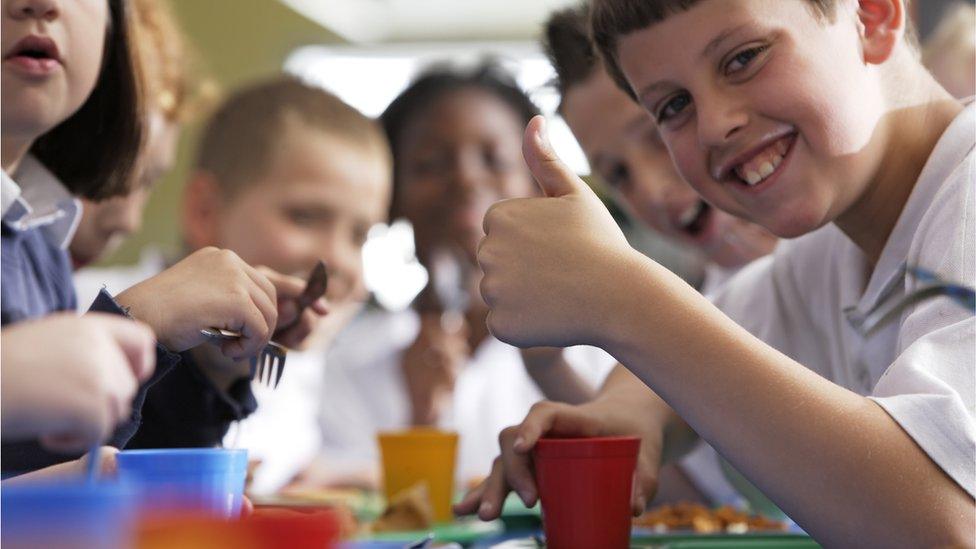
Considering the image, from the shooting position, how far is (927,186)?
36.8 inches

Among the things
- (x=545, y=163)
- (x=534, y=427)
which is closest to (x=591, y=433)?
(x=534, y=427)

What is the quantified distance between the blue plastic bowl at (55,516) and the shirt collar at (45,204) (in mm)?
834

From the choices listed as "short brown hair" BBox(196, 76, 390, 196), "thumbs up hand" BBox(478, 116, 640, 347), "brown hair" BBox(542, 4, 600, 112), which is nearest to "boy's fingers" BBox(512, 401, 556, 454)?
"thumbs up hand" BBox(478, 116, 640, 347)

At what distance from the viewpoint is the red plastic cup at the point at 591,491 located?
788 mm

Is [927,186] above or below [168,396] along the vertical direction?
above

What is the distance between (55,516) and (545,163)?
499 mm

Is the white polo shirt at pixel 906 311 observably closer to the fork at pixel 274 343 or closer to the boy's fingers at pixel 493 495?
the boy's fingers at pixel 493 495

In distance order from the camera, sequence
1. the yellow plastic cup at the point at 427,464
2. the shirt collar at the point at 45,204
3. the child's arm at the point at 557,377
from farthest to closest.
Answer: the child's arm at the point at 557,377 < the yellow plastic cup at the point at 427,464 < the shirt collar at the point at 45,204

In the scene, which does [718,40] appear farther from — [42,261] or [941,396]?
[42,261]

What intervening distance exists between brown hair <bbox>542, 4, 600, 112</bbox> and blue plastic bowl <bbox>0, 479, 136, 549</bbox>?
132 centimetres

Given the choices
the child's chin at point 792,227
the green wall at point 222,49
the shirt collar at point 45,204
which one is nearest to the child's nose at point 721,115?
the child's chin at point 792,227

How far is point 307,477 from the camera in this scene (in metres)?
1.95

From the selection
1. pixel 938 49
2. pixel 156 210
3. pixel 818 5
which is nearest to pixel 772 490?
pixel 818 5

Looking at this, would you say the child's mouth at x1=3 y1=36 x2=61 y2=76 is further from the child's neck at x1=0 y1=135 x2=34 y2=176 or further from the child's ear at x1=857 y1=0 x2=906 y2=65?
the child's ear at x1=857 y1=0 x2=906 y2=65
